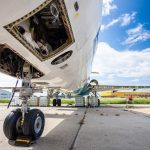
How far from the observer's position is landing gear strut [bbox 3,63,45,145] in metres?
4.59

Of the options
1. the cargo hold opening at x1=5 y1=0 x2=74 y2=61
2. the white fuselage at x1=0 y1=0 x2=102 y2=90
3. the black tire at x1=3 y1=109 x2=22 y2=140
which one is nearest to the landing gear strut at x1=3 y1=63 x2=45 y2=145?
the black tire at x1=3 y1=109 x2=22 y2=140

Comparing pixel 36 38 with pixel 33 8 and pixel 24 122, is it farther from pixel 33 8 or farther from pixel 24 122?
pixel 24 122

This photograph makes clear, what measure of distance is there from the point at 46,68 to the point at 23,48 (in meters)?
1.42

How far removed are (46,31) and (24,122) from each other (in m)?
1.98

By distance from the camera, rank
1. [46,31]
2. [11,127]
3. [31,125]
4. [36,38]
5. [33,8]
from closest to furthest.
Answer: [33,8], [36,38], [46,31], [31,125], [11,127]

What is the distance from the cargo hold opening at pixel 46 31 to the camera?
3.05m

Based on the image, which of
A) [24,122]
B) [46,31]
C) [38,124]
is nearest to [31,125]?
[24,122]

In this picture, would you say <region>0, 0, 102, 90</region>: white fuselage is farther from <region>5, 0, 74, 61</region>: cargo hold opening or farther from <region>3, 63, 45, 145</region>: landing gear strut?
<region>3, 63, 45, 145</region>: landing gear strut

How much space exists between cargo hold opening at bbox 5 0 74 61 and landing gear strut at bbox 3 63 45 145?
44.0 inches

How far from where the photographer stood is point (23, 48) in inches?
140

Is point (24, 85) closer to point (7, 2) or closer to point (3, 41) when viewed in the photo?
point (3, 41)

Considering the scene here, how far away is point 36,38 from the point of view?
384 cm

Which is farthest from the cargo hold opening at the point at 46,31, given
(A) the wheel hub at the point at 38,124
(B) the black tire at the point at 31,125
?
(A) the wheel hub at the point at 38,124

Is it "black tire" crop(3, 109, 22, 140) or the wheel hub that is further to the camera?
the wheel hub
